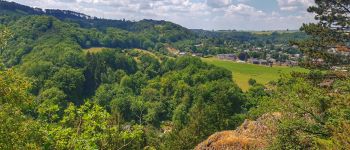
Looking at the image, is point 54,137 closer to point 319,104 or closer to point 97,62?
point 319,104

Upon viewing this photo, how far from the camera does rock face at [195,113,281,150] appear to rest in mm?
27438

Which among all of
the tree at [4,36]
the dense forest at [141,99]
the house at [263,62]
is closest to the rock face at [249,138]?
the dense forest at [141,99]

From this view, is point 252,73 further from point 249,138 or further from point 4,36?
point 4,36

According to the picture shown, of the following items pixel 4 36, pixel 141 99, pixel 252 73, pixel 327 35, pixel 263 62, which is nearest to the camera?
pixel 4 36

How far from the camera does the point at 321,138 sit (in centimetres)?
2397

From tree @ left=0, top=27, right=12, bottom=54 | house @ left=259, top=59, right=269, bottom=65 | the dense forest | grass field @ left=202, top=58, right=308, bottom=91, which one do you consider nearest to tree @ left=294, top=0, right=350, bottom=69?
the dense forest

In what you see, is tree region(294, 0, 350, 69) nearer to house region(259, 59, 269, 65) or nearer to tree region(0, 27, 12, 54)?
tree region(0, 27, 12, 54)

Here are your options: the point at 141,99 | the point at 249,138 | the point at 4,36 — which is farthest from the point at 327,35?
the point at 141,99

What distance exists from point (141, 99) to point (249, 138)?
75.8 meters

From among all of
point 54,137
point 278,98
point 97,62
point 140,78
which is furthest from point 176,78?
point 54,137

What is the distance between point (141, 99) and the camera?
103 m

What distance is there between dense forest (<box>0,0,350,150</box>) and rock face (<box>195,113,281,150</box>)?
1354 millimetres

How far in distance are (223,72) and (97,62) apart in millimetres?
43548

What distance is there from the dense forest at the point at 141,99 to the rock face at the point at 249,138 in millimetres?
1354
